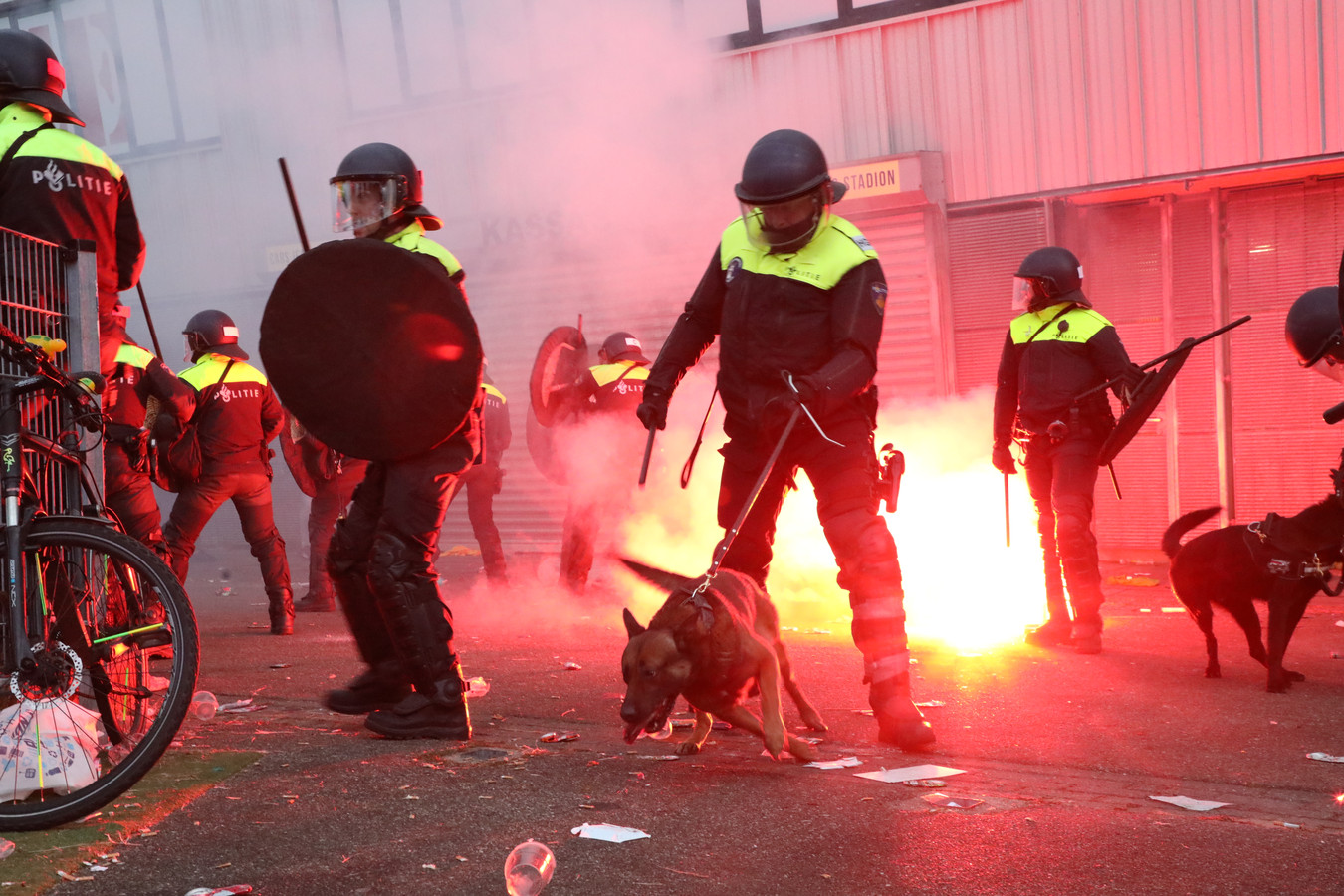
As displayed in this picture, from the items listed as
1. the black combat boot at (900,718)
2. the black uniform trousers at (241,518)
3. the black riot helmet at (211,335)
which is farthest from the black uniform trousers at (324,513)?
the black combat boot at (900,718)

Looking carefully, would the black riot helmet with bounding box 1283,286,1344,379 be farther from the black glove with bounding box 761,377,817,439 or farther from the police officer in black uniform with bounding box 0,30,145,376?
Result: the police officer in black uniform with bounding box 0,30,145,376

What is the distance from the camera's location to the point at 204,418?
311 inches

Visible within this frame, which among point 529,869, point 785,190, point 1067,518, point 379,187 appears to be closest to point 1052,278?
point 1067,518

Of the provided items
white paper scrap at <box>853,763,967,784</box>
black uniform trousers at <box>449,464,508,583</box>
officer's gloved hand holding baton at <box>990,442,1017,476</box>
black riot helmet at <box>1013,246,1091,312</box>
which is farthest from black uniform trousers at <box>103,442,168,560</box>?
black riot helmet at <box>1013,246,1091,312</box>

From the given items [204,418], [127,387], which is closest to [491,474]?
[204,418]

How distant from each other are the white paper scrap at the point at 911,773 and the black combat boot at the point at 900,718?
7.6 inches

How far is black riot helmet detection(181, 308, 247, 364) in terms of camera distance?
8023 mm

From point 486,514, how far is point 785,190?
5.81 m

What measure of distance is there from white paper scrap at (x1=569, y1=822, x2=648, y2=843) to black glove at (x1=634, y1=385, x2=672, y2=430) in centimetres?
156

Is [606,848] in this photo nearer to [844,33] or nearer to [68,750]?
[68,750]

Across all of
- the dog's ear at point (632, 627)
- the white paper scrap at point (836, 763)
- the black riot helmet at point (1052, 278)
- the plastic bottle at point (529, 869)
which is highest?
the black riot helmet at point (1052, 278)

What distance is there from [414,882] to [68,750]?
1244mm

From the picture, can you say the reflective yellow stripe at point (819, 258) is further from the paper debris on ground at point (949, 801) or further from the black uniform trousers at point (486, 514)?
the black uniform trousers at point (486, 514)

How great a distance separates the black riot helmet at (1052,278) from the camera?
6742mm
